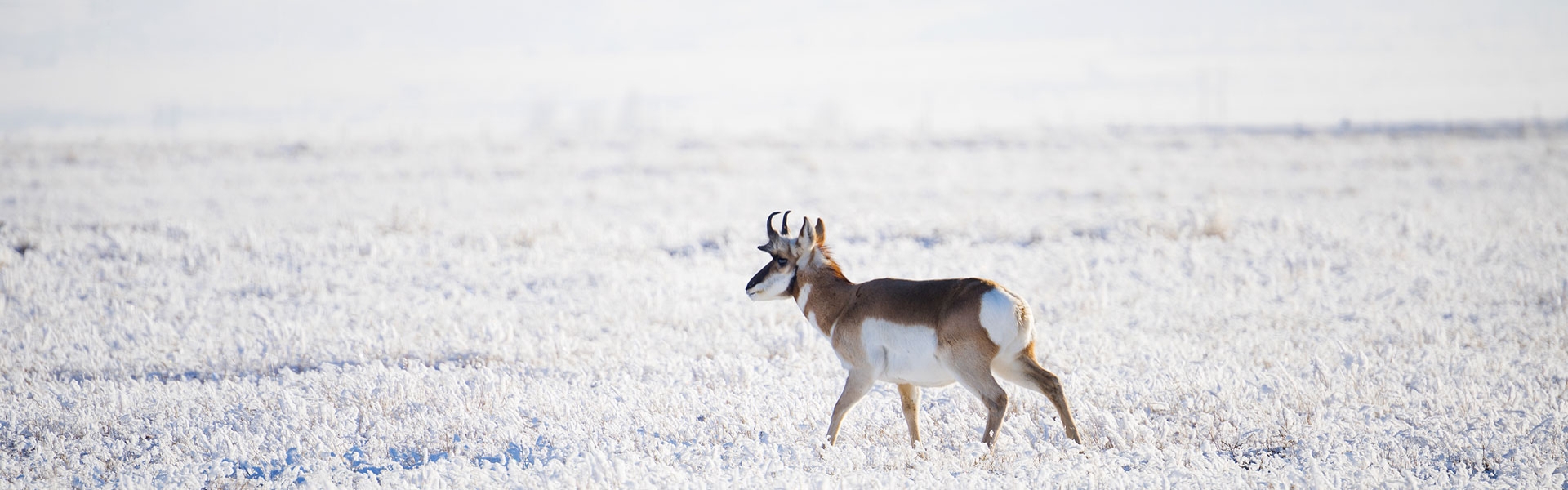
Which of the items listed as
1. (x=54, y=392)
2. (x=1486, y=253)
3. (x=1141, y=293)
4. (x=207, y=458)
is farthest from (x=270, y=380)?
(x=1486, y=253)

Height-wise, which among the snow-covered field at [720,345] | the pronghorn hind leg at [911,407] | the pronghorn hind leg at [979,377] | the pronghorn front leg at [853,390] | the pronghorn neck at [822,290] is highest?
the pronghorn neck at [822,290]

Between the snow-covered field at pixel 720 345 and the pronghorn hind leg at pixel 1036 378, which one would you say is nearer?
the pronghorn hind leg at pixel 1036 378

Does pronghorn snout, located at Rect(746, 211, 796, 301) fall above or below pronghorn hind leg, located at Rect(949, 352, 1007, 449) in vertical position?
above

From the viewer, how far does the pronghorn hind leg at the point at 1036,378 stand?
5551mm

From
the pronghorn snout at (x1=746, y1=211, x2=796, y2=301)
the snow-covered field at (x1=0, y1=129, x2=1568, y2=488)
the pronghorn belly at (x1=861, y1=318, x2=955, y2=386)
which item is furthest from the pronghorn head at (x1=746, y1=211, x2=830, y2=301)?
the snow-covered field at (x1=0, y1=129, x2=1568, y2=488)

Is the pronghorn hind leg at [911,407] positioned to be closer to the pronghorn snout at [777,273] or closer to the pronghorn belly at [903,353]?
the pronghorn belly at [903,353]

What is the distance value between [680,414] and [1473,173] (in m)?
27.5

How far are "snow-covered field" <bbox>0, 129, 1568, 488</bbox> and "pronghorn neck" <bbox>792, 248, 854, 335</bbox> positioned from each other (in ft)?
2.27

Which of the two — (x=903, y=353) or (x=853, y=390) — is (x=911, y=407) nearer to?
(x=853, y=390)

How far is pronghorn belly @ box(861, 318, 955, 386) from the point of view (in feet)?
18.0

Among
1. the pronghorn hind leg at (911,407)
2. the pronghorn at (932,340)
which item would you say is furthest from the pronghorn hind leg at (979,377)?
the pronghorn hind leg at (911,407)

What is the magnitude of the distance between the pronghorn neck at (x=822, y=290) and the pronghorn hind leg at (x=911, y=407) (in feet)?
1.71

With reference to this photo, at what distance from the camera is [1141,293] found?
1155 centimetres

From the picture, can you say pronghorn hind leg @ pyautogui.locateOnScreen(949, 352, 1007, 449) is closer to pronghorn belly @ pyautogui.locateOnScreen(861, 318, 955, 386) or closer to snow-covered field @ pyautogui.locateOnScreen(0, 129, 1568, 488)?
pronghorn belly @ pyautogui.locateOnScreen(861, 318, 955, 386)
